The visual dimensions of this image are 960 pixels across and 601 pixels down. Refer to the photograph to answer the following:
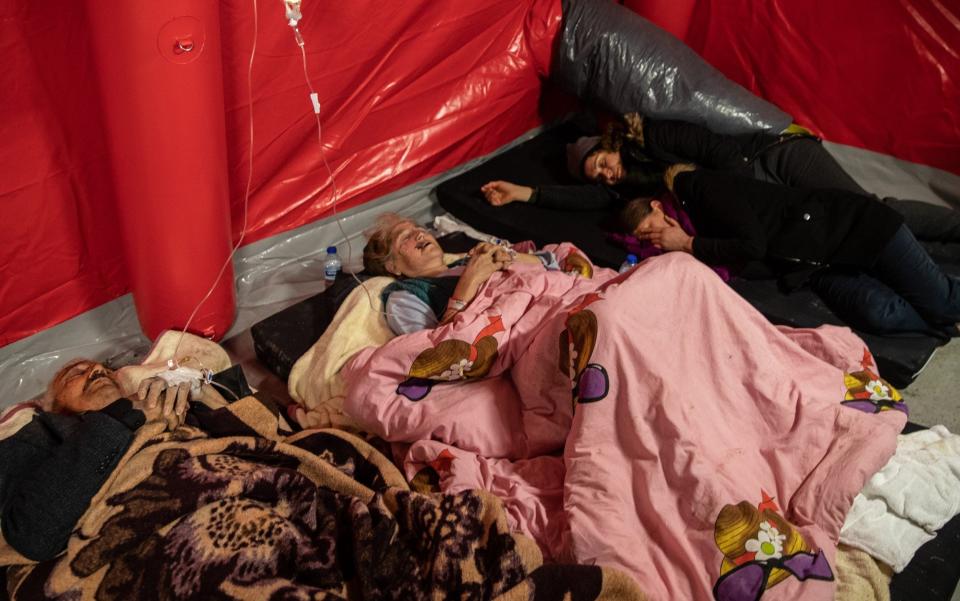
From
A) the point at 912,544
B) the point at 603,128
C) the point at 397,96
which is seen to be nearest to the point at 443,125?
the point at 397,96

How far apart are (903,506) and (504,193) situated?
1.42 meters

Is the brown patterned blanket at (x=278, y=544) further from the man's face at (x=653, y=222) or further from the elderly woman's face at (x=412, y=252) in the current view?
the man's face at (x=653, y=222)

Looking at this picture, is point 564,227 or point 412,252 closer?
point 412,252

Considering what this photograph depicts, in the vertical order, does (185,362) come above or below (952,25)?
below

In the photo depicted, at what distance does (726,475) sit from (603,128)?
1.65 metres

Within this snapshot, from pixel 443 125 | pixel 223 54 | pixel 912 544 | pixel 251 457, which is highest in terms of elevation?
pixel 223 54

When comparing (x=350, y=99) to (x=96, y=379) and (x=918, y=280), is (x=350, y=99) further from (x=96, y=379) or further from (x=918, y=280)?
(x=918, y=280)

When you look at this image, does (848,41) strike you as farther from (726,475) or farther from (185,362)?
(185,362)

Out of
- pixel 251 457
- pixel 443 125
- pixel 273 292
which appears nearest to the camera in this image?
pixel 251 457

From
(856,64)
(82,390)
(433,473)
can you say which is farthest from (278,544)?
(856,64)

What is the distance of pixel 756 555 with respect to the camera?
1.23m

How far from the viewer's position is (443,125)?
8.07 feet

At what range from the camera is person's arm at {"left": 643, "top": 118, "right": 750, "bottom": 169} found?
2.33 metres

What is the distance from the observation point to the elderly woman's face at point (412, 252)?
1.90m
